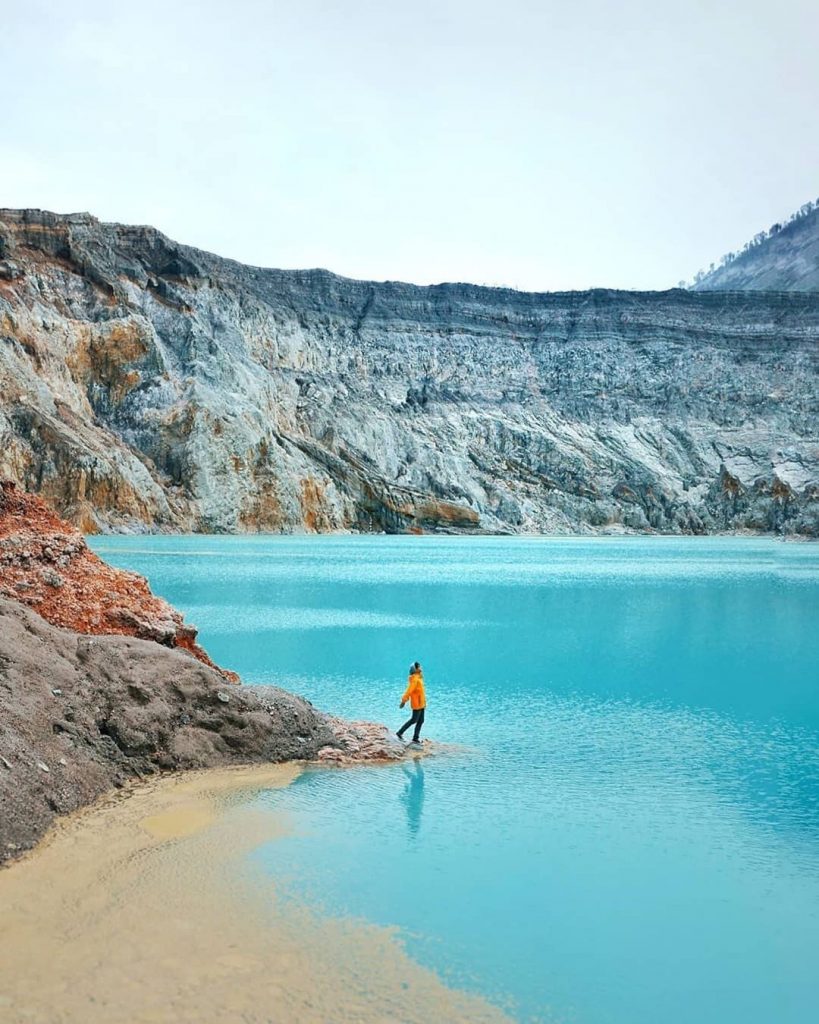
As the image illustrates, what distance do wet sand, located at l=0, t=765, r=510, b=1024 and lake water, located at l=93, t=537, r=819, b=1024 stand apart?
1.40 ft

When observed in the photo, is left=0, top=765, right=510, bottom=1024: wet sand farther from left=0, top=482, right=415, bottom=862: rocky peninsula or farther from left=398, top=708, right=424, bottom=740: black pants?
left=398, top=708, right=424, bottom=740: black pants

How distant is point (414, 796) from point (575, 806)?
2001 millimetres

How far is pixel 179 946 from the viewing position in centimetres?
712

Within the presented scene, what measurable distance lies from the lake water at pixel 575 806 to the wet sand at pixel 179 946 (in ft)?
1.40

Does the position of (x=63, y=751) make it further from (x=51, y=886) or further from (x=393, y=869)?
(x=393, y=869)

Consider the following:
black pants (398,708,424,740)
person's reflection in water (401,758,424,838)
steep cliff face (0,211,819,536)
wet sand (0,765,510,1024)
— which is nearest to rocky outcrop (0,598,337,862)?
wet sand (0,765,510,1024)

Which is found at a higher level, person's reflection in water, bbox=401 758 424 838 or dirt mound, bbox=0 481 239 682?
dirt mound, bbox=0 481 239 682

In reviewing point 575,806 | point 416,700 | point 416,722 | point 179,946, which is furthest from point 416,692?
point 179,946

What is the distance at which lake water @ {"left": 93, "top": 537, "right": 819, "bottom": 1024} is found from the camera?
7.28 meters

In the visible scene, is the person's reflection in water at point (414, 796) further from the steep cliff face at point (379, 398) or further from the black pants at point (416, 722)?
the steep cliff face at point (379, 398)

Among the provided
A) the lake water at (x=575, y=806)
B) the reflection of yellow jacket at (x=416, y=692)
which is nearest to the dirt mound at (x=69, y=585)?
the reflection of yellow jacket at (x=416, y=692)

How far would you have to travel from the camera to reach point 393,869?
908cm

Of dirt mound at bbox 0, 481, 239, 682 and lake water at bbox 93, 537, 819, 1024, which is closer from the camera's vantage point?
lake water at bbox 93, 537, 819, 1024

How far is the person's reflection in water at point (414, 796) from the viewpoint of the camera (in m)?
10.4
